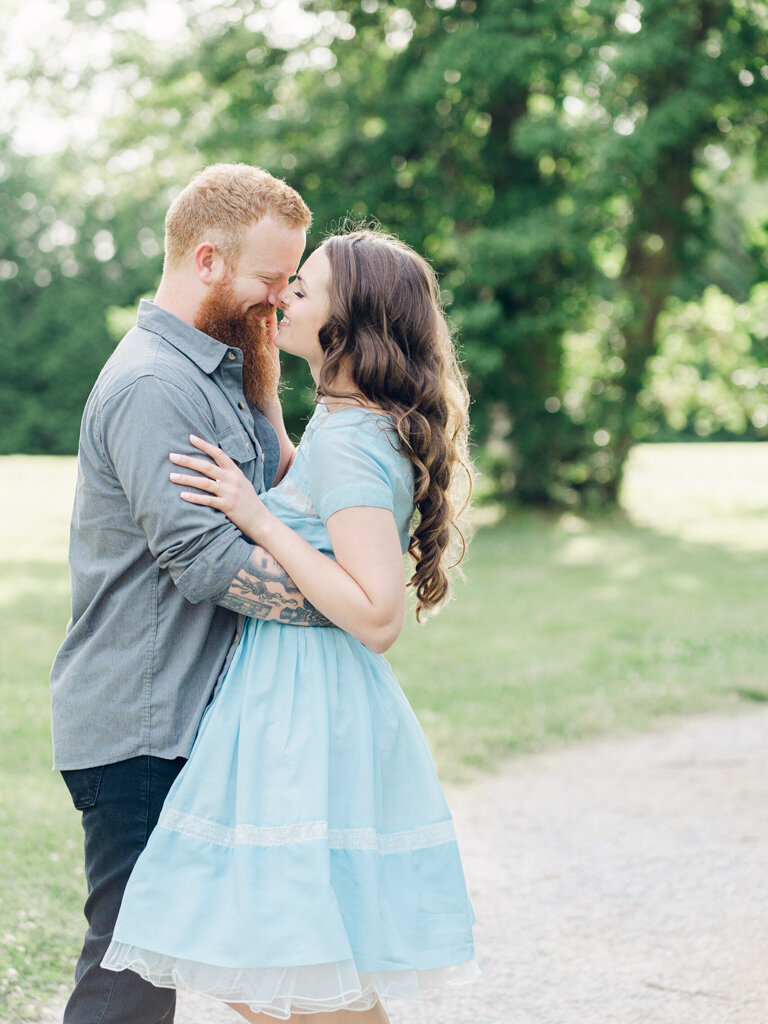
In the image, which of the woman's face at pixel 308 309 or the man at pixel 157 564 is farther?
the woman's face at pixel 308 309

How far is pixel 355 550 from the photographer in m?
2.25

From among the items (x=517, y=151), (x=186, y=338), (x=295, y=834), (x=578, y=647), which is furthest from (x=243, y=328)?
(x=517, y=151)

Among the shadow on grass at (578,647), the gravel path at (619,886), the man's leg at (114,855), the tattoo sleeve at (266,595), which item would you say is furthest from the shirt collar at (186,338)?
the shadow on grass at (578,647)

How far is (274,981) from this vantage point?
2.18 meters

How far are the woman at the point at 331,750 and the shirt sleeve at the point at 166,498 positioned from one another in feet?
0.13

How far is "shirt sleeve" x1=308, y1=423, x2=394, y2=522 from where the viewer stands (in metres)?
2.26

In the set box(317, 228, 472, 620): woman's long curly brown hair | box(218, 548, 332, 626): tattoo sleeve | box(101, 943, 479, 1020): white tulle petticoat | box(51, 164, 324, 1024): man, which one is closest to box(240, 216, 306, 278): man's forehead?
box(51, 164, 324, 1024): man

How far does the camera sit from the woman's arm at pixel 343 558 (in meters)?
2.25

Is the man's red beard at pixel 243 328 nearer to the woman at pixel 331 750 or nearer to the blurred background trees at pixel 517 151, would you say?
the woman at pixel 331 750

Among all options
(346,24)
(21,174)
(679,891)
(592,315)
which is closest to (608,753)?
(679,891)

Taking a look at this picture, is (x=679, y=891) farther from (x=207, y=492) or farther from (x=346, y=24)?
(x=346, y=24)

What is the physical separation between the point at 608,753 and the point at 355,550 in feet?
14.2

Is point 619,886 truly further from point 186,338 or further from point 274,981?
point 186,338

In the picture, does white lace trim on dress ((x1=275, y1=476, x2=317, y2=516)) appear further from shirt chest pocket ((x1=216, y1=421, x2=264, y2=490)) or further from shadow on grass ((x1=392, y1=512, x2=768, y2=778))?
shadow on grass ((x1=392, y1=512, x2=768, y2=778))
